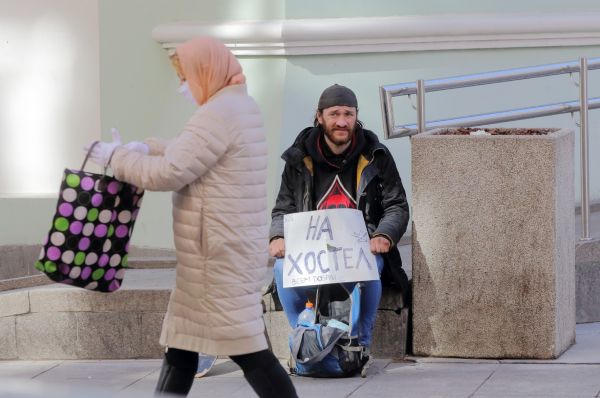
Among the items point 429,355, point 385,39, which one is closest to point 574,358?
point 429,355

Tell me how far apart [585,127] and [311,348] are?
219 centimetres

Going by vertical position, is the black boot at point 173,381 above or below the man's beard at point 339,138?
below

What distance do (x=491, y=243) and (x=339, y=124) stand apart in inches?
38.2

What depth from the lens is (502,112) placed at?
8094mm

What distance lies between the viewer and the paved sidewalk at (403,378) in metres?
6.21

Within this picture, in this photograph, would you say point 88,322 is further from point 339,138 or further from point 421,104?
point 421,104

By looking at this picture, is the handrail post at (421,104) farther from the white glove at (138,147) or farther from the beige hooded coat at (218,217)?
the white glove at (138,147)

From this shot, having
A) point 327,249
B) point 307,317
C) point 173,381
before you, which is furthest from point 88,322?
point 173,381

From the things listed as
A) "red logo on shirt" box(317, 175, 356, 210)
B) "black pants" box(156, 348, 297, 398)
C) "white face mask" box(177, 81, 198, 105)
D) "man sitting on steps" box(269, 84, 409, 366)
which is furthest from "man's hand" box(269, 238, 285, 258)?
"white face mask" box(177, 81, 198, 105)

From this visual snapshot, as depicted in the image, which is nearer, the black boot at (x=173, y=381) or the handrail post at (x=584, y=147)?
the black boot at (x=173, y=381)

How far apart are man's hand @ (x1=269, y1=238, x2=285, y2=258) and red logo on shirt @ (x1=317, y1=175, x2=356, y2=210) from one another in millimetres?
282

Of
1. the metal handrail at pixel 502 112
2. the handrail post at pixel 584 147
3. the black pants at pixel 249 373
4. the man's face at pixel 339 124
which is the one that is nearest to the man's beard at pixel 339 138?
the man's face at pixel 339 124

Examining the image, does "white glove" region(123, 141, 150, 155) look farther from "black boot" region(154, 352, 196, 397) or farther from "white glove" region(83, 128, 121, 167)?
"black boot" region(154, 352, 196, 397)

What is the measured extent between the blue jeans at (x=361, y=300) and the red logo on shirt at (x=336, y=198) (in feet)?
1.09
